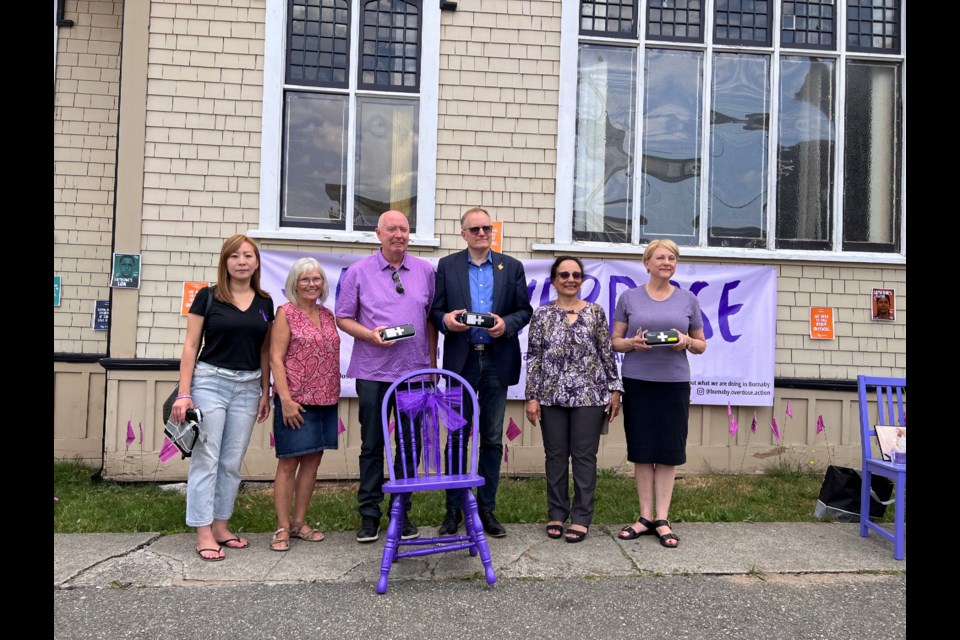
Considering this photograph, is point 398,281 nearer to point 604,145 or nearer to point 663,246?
point 663,246

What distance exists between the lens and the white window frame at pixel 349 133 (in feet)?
20.2

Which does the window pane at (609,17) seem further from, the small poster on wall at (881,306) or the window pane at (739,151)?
the small poster on wall at (881,306)

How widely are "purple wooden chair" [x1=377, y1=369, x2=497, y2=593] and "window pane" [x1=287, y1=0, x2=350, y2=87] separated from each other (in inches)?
140

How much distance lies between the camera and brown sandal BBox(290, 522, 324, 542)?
433cm

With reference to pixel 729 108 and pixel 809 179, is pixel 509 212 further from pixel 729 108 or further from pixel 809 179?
pixel 809 179

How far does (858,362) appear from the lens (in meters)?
6.57

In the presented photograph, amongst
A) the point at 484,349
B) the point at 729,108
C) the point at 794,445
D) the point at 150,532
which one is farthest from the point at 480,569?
the point at 729,108

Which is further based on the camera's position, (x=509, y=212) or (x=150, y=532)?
(x=509, y=212)

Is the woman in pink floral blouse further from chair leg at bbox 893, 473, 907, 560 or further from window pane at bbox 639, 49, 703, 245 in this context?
window pane at bbox 639, 49, 703, 245

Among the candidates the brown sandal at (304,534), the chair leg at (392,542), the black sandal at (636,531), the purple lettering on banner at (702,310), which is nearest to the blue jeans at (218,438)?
the brown sandal at (304,534)

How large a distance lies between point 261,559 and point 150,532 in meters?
1.10

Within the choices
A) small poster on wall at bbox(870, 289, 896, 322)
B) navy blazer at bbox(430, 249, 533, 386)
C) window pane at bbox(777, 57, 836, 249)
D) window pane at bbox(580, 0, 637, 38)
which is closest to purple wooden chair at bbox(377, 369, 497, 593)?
navy blazer at bbox(430, 249, 533, 386)
